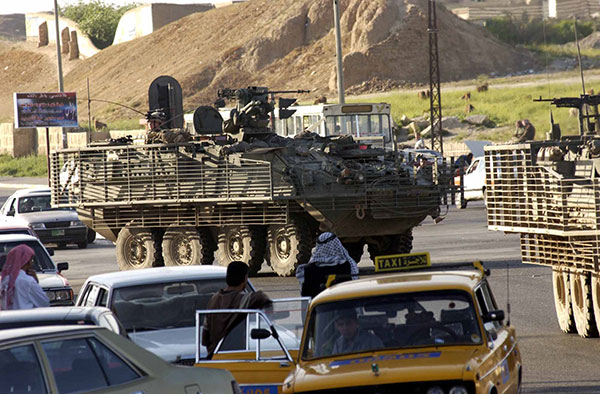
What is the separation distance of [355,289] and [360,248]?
46.9 feet

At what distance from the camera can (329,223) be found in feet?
67.6

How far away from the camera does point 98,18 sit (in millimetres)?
129500

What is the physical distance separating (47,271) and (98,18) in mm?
117258

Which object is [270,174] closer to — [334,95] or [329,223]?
[329,223]

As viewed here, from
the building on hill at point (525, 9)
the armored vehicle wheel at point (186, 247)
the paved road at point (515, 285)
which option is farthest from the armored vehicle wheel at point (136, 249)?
the building on hill at point (525, 9)

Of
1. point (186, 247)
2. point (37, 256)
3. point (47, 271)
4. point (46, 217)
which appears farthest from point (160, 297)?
point (46, 217)

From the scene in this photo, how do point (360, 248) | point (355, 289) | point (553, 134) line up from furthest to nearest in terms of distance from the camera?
1. point (360, 248)
2. point (553, 134)
3. point (355, 289)

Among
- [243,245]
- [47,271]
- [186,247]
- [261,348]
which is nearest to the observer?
[261,348]

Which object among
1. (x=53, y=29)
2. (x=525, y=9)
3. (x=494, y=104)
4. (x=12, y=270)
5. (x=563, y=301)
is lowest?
(x=563, y=301)

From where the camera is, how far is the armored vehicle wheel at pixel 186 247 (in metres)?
22.5

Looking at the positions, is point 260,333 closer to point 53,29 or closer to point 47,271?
point 47,271

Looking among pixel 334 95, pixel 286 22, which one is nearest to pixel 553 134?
pixel 334 95

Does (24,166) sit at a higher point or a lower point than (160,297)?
higher

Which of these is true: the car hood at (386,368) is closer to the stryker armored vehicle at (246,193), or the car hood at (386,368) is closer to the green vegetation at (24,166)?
the stryker armored vehicle at (246,193)
